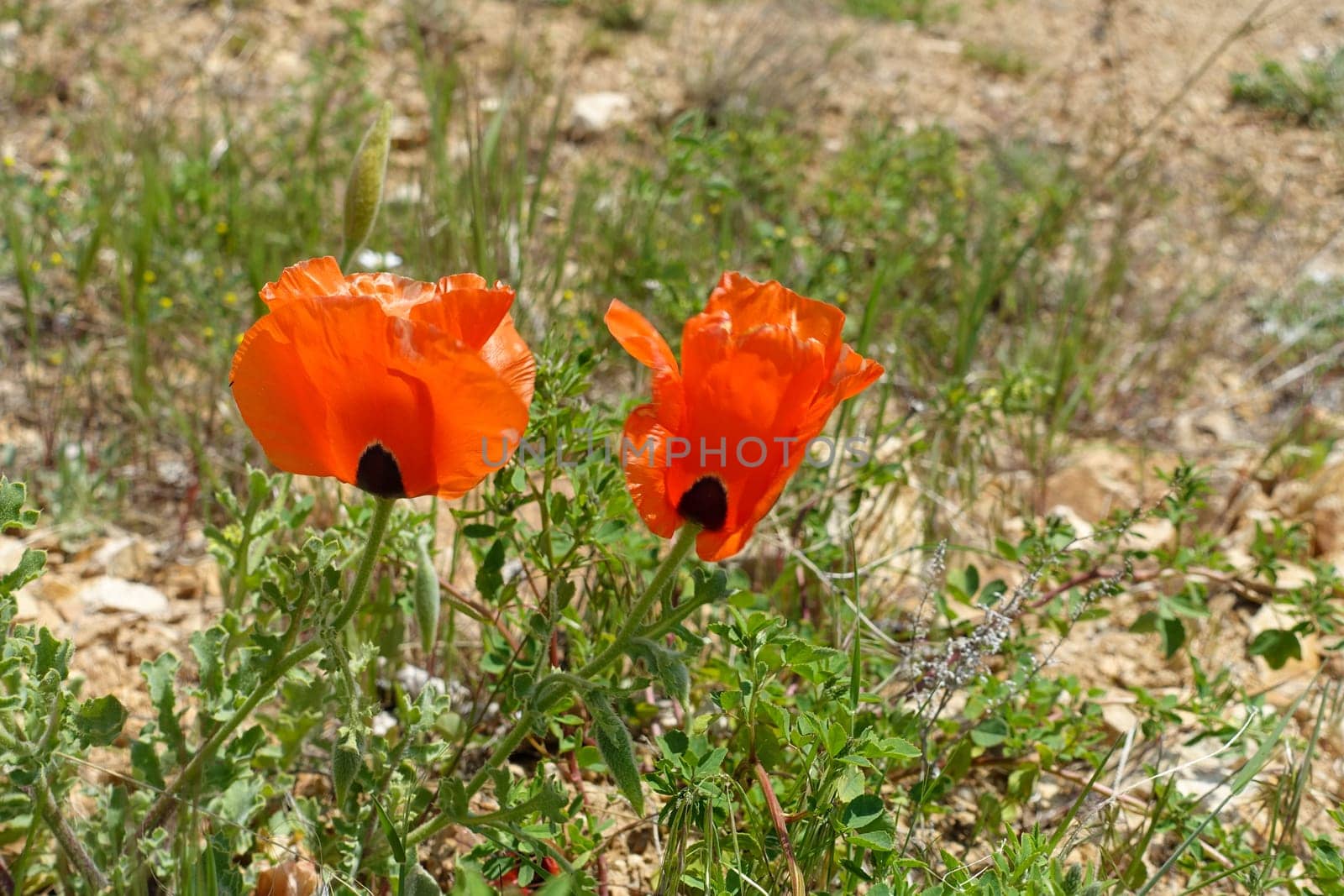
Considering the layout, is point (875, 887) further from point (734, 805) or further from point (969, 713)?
point (969, 713)

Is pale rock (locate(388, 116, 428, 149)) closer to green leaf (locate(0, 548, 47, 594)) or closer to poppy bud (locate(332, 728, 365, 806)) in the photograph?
green leaf (locate(0, 548, 47, 594))

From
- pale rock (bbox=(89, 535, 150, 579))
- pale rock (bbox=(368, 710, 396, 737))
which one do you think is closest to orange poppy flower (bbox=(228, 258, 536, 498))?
pale rock (bbox=(368, 710, 396, 737))

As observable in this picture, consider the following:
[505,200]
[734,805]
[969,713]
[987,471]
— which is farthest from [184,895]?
[987,471]

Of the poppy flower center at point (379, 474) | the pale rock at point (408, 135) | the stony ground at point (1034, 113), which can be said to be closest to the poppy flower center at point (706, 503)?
the poppy flower center at point (379, 474)

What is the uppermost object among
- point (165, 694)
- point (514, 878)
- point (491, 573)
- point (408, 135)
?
point (491, 573)

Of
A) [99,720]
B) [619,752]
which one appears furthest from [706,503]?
[99,720]

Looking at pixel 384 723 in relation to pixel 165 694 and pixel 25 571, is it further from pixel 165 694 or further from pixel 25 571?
pixel 25 571
